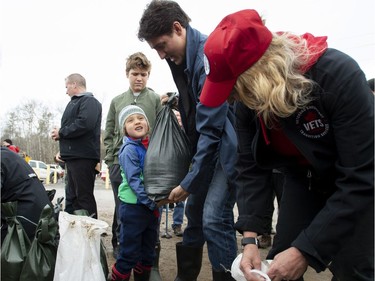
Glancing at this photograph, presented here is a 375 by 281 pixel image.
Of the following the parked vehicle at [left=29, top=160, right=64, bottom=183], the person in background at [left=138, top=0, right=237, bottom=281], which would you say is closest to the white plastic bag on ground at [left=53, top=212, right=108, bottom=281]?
the person in background at [left=138, top=0, right=237, bottom=281]

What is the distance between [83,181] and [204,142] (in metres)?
2.13

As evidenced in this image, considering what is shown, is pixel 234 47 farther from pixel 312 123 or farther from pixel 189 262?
pixel 189 262

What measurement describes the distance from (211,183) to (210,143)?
320 millimetres

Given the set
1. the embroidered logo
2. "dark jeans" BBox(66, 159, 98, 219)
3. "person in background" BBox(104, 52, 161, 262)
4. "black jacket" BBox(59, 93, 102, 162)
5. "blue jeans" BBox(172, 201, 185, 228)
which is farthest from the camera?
"blue jeans" BBox(172, 201, 185, 228)

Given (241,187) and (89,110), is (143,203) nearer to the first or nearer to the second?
(241,187)

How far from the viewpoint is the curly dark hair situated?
2.54 metres

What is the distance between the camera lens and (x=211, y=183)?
104 inches

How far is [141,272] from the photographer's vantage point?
9.95 feet

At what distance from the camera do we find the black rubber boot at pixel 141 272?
3.03m

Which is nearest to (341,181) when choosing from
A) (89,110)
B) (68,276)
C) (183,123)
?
(183,123)

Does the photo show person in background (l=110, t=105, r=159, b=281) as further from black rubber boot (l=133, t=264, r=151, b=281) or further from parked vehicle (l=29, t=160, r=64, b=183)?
parked vehicle (l=29, t=160, r=64, b=183)

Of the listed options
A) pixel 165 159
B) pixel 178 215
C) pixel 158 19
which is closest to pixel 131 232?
pixel 165 159

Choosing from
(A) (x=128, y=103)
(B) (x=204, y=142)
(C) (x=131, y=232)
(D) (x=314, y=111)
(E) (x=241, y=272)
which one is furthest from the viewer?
(A) (x=128, y=103)

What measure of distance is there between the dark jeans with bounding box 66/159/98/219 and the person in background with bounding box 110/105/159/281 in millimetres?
1268
